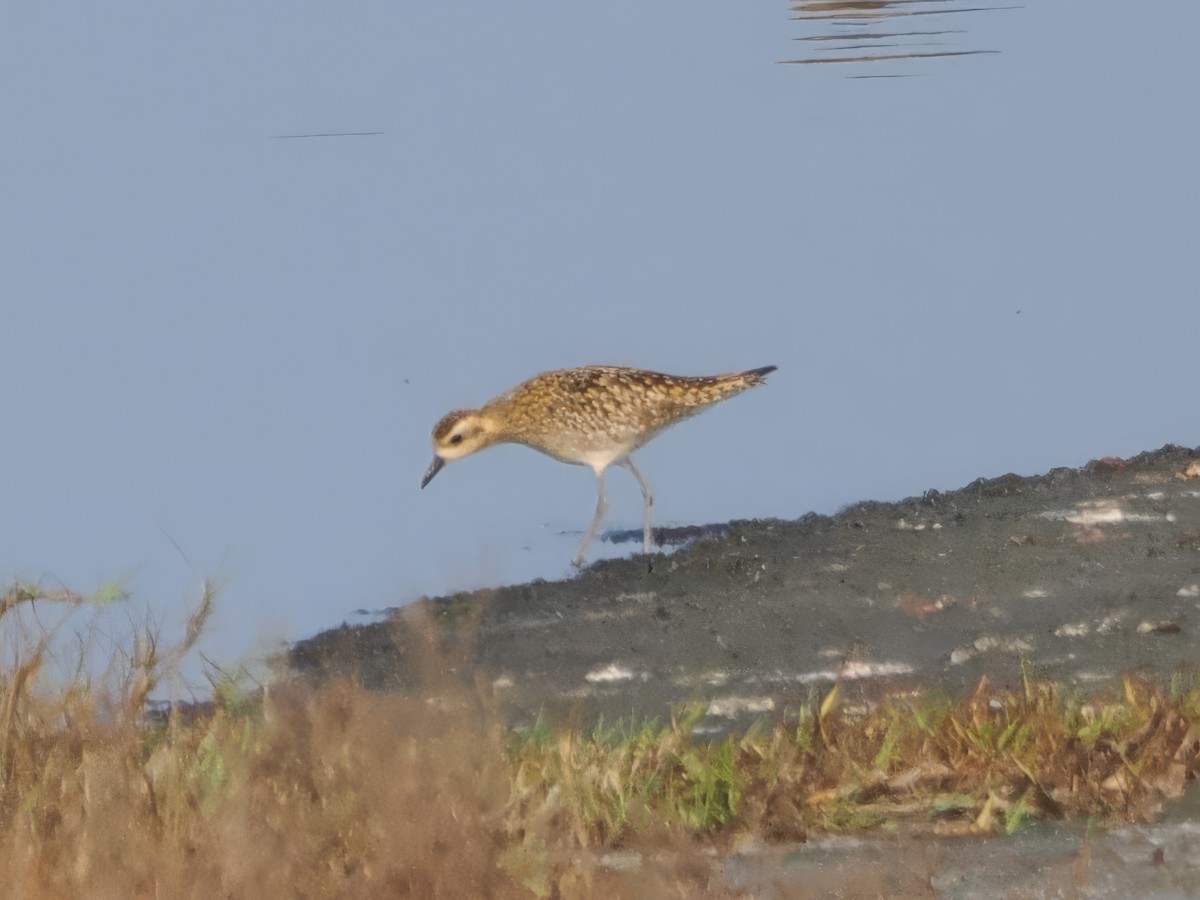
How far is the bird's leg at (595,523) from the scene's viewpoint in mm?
9656

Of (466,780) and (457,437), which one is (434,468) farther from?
(466,780)

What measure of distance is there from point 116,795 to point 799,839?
2.16 m

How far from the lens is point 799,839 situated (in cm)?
522

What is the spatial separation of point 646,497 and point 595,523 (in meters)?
0.41

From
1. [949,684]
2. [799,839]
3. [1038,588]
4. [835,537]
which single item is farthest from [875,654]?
[799,839]

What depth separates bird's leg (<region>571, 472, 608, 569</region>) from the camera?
9656 mm

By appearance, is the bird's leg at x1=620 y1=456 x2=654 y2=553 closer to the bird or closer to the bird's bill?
the bird

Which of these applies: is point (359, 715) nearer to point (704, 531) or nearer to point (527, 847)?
point (527, 847)

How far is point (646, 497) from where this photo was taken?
10102 mm

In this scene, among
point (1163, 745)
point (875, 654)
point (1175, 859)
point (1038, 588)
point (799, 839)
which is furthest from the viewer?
point (1038, 588)

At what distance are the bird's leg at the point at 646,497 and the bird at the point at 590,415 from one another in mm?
11

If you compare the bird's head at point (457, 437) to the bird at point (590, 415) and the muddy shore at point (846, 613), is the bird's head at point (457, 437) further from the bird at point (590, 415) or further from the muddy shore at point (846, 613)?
the muddy shore at point (846, 613)

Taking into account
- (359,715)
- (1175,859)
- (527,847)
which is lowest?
(1175,859)

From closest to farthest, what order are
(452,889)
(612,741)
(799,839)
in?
(452,889), (799,839), (612,741)
